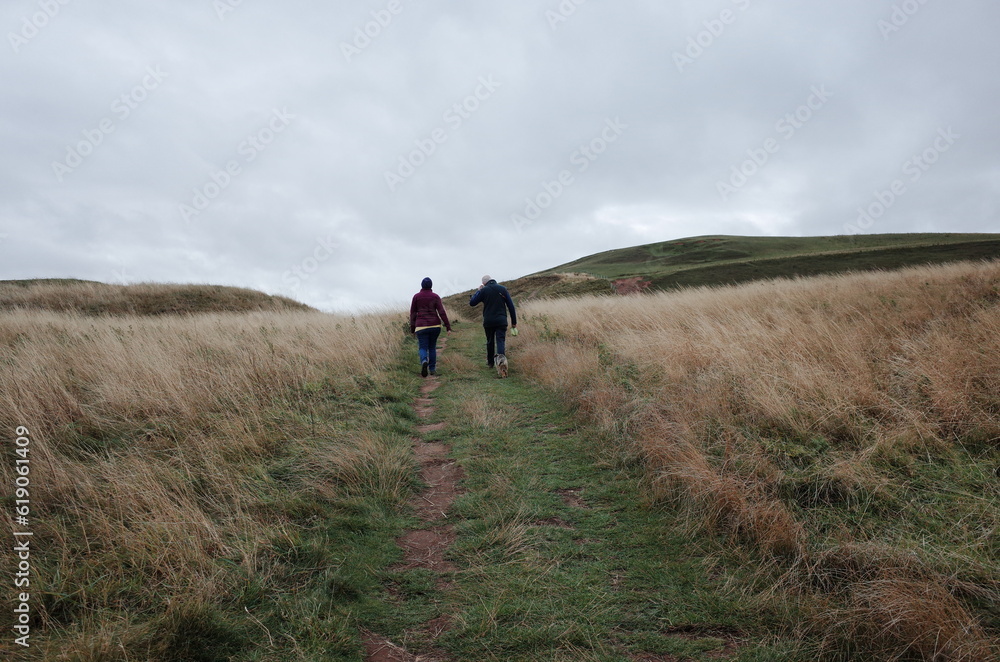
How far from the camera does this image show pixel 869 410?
4301mm

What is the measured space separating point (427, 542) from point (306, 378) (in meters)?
4.43

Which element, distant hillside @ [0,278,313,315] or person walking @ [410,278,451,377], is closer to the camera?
person walking @ [410,278,451,377]

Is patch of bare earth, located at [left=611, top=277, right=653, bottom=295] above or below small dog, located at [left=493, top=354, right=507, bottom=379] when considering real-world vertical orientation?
above

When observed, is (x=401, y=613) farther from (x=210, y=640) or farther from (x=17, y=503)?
(x=17, y=503)

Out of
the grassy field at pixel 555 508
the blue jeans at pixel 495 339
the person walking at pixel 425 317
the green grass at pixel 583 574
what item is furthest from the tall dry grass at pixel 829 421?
the person walking at pixel 425 317

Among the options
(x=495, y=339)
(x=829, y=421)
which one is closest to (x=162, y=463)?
(x=829, y=421)

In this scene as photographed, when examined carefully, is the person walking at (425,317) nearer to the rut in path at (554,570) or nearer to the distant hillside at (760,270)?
the rut in path at (554,570)

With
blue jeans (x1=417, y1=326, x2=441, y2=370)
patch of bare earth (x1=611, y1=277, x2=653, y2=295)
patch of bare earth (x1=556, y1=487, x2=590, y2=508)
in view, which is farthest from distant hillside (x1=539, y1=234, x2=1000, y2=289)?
patch of bare earth (x1=556, y1=487, x2=590, y2=508)

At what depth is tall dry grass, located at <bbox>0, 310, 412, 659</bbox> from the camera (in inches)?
102

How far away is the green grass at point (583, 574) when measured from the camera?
2.44 m

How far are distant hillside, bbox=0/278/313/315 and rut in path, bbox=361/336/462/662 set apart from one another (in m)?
18.1

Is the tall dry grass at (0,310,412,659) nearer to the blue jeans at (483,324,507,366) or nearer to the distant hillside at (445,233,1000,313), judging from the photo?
the blue jeans at (483,324,507,366)

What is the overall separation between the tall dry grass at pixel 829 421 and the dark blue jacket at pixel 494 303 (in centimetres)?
283

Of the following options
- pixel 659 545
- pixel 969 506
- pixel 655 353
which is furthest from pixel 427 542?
pixel 655 353
